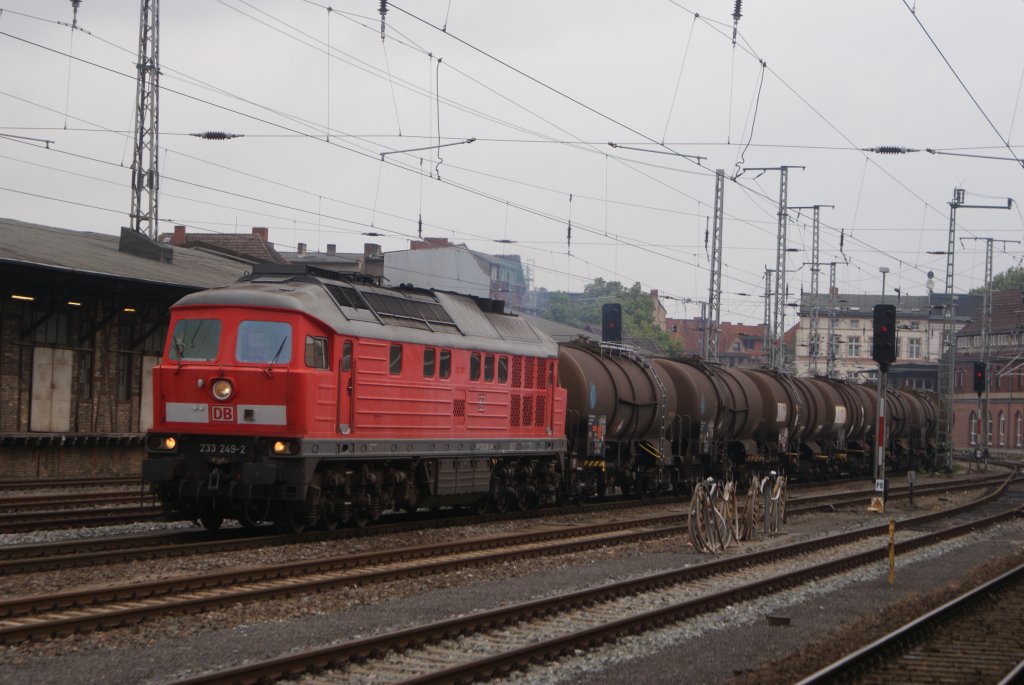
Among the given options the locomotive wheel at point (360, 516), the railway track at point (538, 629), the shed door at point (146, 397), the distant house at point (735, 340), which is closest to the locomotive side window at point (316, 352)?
the locomotive wheel at point (360, 516)

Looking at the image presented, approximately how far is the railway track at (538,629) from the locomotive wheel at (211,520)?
728 cm

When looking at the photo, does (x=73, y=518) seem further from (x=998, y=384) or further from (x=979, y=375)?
(x=998, y=384)

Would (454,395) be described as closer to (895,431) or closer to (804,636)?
(804,636)

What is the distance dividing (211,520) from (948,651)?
11.8 m

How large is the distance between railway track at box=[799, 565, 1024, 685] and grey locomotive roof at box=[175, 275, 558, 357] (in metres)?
9.84

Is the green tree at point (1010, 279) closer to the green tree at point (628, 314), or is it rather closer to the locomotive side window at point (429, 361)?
the green tree at point (628, 314)

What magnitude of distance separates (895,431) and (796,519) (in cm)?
2651

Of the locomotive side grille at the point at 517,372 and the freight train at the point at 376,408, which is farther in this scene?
the locomotive side grille at the point at 517,372

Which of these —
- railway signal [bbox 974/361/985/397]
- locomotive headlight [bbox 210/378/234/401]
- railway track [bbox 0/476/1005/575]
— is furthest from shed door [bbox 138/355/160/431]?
railway signal [bbox 974/361/985/397]

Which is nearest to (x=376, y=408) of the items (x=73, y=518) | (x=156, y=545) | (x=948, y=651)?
(x=156, y=545)

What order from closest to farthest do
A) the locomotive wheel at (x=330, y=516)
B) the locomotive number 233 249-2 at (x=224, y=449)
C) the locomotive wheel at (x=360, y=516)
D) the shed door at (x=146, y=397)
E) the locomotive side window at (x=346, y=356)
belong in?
1. the locomotive number 233 249-2 at (x=224, y=449)
2. the locomotive side window at (x=346, y=356)
3. the locomotive wheel at (x=330, y=516)
4. the locomotive wheel at (x=360, y=516)
5. the shed door at (x=146, y=397)

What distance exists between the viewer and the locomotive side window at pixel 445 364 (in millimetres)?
22531

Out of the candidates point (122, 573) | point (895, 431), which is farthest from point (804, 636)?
point (895, 431)

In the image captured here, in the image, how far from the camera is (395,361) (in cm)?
2108
